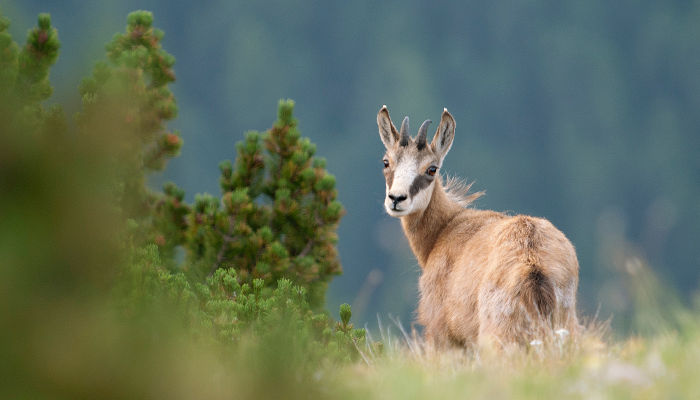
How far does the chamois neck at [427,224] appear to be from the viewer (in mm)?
8391

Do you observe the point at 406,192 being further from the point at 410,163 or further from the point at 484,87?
the point at 484,87

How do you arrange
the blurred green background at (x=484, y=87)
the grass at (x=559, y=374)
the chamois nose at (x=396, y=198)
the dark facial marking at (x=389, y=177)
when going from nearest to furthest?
the grass at (x=559, y=374)
the chamois nose at (x=396, y=198)
the dark facial marking at (x=389, y=177)
the blurred green background at (x=484, y=87)

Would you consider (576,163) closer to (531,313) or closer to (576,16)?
(576,16)

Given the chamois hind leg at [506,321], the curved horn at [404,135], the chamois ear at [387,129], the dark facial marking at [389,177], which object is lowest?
the chamois hind leg at [506,321]

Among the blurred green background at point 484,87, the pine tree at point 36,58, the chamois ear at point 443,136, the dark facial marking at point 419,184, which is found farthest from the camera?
the blurred green background at point 484,87

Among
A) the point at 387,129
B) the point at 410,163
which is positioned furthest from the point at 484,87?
the point at 410,163

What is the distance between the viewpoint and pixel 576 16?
182375mm

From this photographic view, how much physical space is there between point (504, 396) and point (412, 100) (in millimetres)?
153130

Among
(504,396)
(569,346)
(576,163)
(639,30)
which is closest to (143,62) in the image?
(569,346)

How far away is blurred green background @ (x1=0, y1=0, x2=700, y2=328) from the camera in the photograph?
150500mm

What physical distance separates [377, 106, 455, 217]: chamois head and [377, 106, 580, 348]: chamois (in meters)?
0.01

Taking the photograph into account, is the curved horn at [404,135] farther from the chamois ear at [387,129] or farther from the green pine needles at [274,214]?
the green pine needles at [274,214]

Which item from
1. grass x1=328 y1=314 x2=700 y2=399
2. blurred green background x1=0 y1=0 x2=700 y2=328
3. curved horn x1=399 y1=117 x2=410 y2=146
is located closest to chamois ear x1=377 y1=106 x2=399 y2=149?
curved horn x1=399 y1=117 x2=410 y2=146

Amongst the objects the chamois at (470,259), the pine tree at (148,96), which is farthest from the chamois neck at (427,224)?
the pine tree at (148,96)
